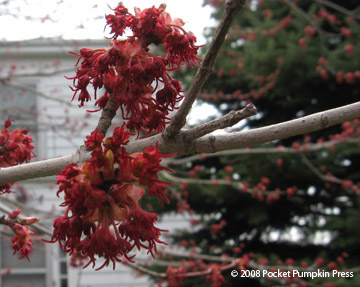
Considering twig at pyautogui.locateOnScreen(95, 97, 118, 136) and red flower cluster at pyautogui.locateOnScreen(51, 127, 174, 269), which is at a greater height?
twig at pyautogui.locateOnScreen(95, 97, 118, 136)

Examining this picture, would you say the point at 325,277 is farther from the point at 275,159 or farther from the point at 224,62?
the point at 224,62

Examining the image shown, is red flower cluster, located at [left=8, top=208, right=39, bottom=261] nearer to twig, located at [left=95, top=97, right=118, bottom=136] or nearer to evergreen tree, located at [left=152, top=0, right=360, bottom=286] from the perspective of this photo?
twig, located at [left=95, top=97, right=118, bottom=136]

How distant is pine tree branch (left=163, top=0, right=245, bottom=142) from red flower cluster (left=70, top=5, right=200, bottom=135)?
10 centimetres

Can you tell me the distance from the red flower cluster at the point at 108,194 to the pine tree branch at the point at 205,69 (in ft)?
0.47

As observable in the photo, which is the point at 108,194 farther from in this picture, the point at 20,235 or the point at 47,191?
the point at 47,191

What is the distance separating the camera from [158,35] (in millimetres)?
1210

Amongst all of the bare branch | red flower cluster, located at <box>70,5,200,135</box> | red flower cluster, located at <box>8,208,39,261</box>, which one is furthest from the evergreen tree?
the bare branch

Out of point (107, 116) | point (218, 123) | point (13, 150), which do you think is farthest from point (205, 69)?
point (13, 150)

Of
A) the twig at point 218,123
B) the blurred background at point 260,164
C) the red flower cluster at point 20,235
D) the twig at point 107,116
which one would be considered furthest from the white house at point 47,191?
the twig at point 218,123

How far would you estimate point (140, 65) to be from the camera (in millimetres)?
1118

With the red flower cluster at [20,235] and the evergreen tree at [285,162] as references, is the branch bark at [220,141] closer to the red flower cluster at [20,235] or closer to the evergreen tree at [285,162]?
the red flower cluster at [20,235]

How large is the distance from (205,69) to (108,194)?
1.22 feet

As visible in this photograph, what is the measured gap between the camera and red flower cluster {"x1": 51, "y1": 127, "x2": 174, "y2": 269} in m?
0.97

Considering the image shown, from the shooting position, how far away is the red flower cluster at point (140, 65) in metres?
1.15
